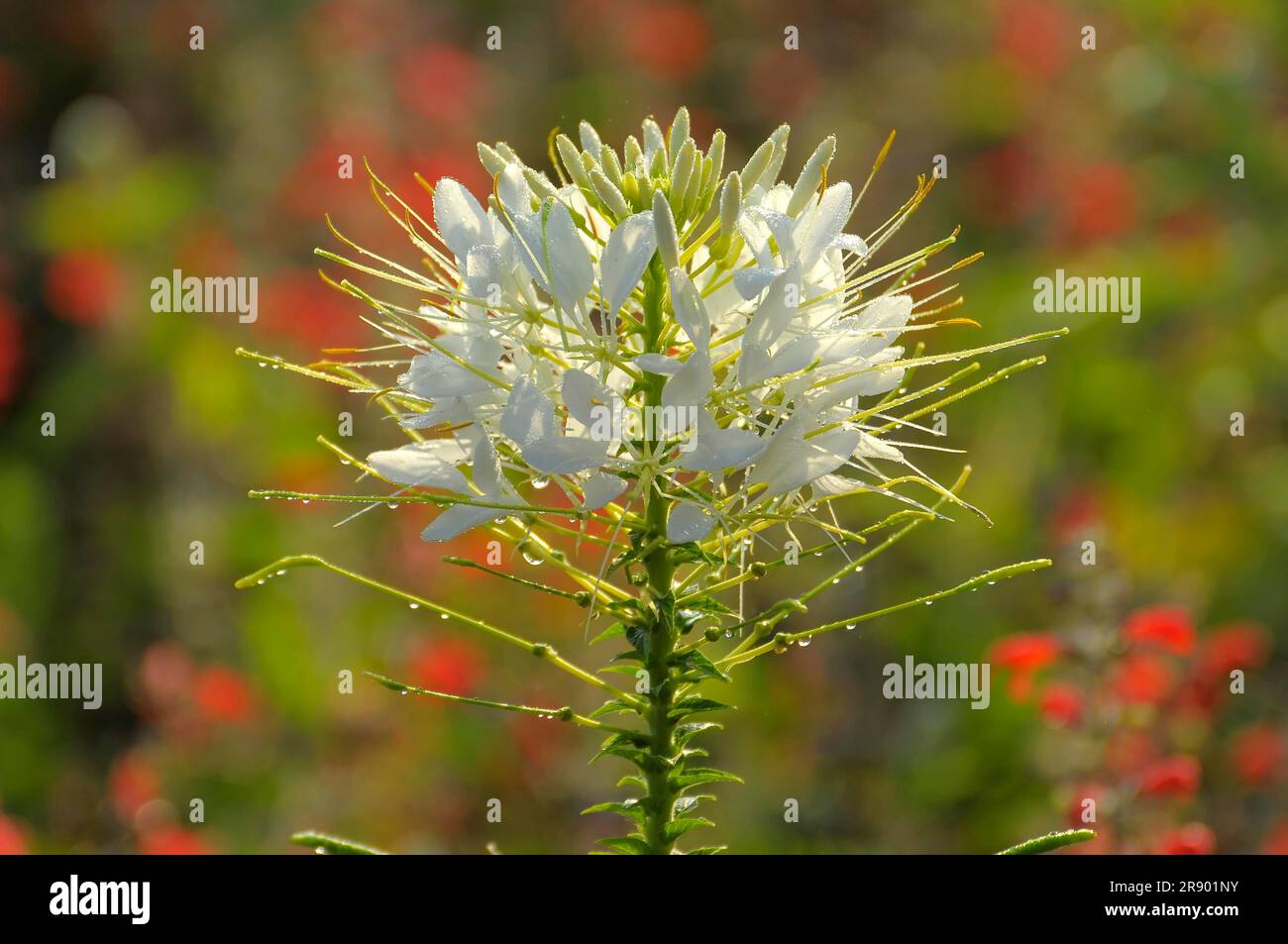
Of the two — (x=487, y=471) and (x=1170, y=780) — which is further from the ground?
(x=487, y=471)

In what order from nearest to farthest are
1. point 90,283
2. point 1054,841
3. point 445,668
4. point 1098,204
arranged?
1. point 1054,841
2. point 445,668
3. point 90,283
4. point 1098,204

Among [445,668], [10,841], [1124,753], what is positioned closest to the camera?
[1124,753]

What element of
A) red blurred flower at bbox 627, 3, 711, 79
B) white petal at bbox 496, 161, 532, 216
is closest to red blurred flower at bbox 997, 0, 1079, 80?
red blurred flower at bbox 627, 3, 711, 79

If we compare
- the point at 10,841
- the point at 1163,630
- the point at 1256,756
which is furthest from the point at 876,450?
the point at 10,841

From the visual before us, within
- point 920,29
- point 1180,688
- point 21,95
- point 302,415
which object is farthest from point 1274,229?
point 21,95

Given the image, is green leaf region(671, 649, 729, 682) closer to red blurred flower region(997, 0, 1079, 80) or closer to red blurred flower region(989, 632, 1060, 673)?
red blurred flower region(989, 632, 1060, 673)

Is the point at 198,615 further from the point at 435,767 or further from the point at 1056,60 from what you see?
the point at 1056,60

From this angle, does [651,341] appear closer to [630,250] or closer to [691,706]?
[630,250]

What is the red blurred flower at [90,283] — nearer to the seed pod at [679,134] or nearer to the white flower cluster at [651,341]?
the white flower cluster at [651,341]
